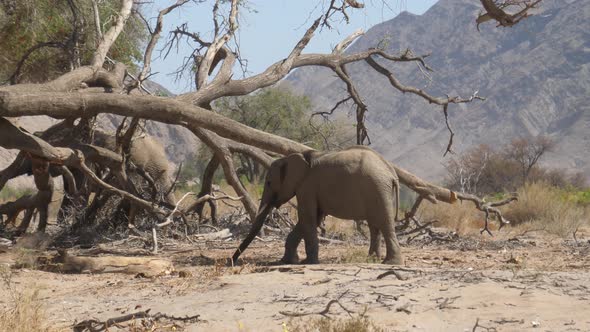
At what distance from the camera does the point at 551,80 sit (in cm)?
8006

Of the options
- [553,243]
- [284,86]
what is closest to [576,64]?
[284,86]

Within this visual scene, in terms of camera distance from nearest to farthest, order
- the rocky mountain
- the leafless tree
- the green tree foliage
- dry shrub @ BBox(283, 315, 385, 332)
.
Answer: dry shrub @ BBox(283, 315, 385, 332) < the green tree foliage < the leafless tree < the rocky mountain

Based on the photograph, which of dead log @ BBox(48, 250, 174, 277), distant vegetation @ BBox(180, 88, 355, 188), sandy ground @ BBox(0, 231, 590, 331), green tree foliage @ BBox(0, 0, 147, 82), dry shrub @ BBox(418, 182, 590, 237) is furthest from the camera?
distant vegetation @ BBox(180, 88, 355, 188)

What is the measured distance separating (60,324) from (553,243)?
9293mm

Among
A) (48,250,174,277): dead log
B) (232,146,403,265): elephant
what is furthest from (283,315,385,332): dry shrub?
(232,146,403,265): elephant

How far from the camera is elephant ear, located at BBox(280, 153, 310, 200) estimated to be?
10346mm

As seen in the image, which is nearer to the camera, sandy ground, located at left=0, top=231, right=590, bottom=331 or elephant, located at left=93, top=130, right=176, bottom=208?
sandy ground, located at left=0, top=231, right=590, bottom=331

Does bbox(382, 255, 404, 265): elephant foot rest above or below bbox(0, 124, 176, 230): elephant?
below

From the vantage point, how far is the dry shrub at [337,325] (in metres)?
5.77

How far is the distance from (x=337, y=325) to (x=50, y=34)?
11.8 metres

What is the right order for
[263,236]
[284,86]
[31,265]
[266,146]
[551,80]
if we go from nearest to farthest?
[31,265]
[266,146]
[263,236]
[284,86]
[551,80]

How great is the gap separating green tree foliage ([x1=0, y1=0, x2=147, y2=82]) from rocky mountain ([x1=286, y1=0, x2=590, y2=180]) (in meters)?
54.2

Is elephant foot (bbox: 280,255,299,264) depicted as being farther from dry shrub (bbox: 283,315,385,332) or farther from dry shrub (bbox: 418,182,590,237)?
dry shrub (bbox: 418,182,590,237)

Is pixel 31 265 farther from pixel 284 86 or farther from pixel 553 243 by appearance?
pixel 284 86
